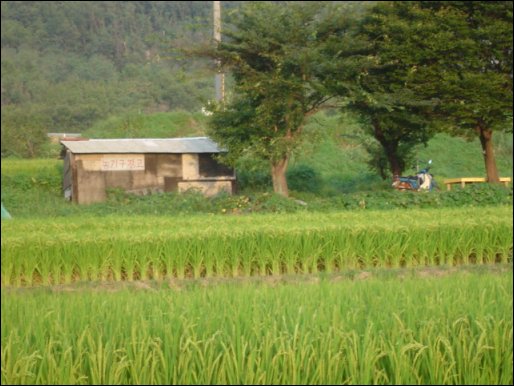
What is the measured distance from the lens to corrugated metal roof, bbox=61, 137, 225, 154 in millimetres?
17938

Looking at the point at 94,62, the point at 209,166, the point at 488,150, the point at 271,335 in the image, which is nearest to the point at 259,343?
the point at 271,335

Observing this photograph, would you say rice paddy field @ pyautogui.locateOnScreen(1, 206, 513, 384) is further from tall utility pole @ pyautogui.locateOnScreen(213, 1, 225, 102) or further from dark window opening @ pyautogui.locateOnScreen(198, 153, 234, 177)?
dark window opening @ pyautogui.locateOnScreen(198, 153, 234, 177)

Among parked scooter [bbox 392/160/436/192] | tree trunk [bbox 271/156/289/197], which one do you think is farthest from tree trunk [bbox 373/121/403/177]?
tree trunk [bbox 271/156/289/197]

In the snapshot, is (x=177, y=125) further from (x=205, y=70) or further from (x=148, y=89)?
(x=148, y=89)

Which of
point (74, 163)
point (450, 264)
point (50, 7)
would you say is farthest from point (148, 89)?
point (450, 264)

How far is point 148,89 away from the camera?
14820 millimetres

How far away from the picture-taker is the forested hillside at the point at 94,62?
11359 millimetres

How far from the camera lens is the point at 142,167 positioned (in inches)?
749

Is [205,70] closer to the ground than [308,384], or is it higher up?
higher up

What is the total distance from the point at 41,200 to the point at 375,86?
9.64 m

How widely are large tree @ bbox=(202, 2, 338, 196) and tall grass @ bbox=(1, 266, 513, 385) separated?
1311 cm

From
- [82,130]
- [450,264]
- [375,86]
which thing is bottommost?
[450,264]

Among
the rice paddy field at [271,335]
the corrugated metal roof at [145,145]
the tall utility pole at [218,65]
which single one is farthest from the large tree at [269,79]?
the rice paddy field at [271,335]

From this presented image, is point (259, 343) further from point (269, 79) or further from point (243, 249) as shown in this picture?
point (269, 79)
